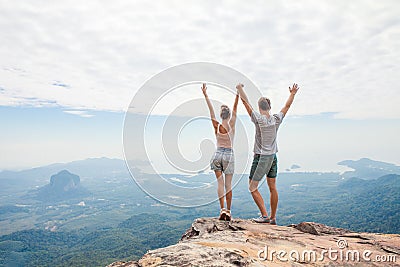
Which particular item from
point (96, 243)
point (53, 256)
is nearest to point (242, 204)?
point (96, 243)

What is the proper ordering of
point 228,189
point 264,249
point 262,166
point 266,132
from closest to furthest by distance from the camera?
1. point 264,249
2. point 266,132
3. point 262,166
4. point 228,189

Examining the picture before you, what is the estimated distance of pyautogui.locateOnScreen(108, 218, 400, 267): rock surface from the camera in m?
3.68

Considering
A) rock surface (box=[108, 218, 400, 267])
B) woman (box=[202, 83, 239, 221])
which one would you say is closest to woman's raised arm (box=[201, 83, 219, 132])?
woman (box=[202, 83, 239, 221])

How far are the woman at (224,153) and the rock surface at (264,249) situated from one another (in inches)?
28.3

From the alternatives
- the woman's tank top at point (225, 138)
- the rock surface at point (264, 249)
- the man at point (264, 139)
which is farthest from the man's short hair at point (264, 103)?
the rock surface at point (264, 249)

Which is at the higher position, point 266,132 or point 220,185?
point 266,132

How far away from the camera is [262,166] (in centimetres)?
641

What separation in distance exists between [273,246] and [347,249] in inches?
58.2

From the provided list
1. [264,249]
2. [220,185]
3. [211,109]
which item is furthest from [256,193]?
[211,109]

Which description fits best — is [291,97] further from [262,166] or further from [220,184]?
[220,184]

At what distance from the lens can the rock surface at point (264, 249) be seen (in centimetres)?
368

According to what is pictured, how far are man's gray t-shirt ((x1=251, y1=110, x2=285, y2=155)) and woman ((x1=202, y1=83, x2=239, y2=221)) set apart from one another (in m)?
0.61

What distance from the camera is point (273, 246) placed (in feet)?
15.6

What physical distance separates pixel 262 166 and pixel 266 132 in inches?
34.5
